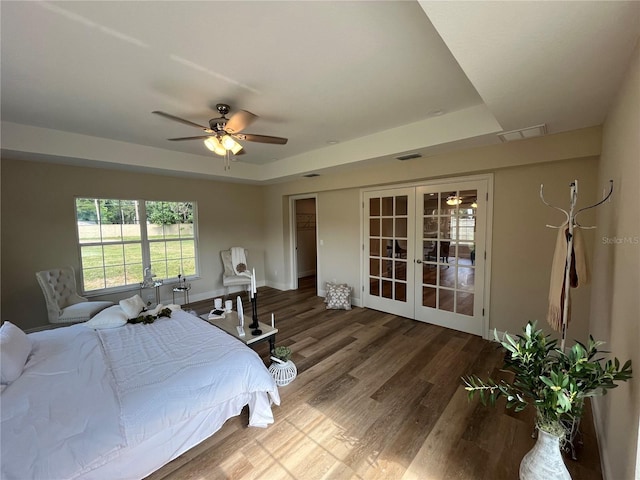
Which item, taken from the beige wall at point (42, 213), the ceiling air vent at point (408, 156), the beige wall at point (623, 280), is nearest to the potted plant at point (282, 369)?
the beige wall at point (623, 280)

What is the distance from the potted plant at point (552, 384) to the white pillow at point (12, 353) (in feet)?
8.79

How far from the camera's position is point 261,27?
5.00 ft

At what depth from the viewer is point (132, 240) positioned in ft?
14.3

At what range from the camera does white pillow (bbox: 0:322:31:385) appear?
1.59 meters

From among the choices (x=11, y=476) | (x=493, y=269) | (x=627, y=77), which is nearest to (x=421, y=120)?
(x=627, y=77)

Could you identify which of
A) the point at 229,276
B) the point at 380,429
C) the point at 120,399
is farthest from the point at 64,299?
the point at 380,429

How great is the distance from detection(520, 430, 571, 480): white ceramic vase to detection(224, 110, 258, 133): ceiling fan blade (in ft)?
9.34

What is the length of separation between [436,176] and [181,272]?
182 inches

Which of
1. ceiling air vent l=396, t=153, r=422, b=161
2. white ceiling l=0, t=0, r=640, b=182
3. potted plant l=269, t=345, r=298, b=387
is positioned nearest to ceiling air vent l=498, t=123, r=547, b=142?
white ceiling l=0, t=0, r=640, b=182

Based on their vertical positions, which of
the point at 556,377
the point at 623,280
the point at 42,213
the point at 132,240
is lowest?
the point at 556,377

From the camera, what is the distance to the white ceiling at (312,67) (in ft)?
4.19

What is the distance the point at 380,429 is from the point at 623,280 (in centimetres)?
176

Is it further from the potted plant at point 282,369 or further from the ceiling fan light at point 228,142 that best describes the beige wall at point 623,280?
the ceiling fan light at point 228,142

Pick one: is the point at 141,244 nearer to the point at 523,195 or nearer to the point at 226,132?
the point at 226,132
